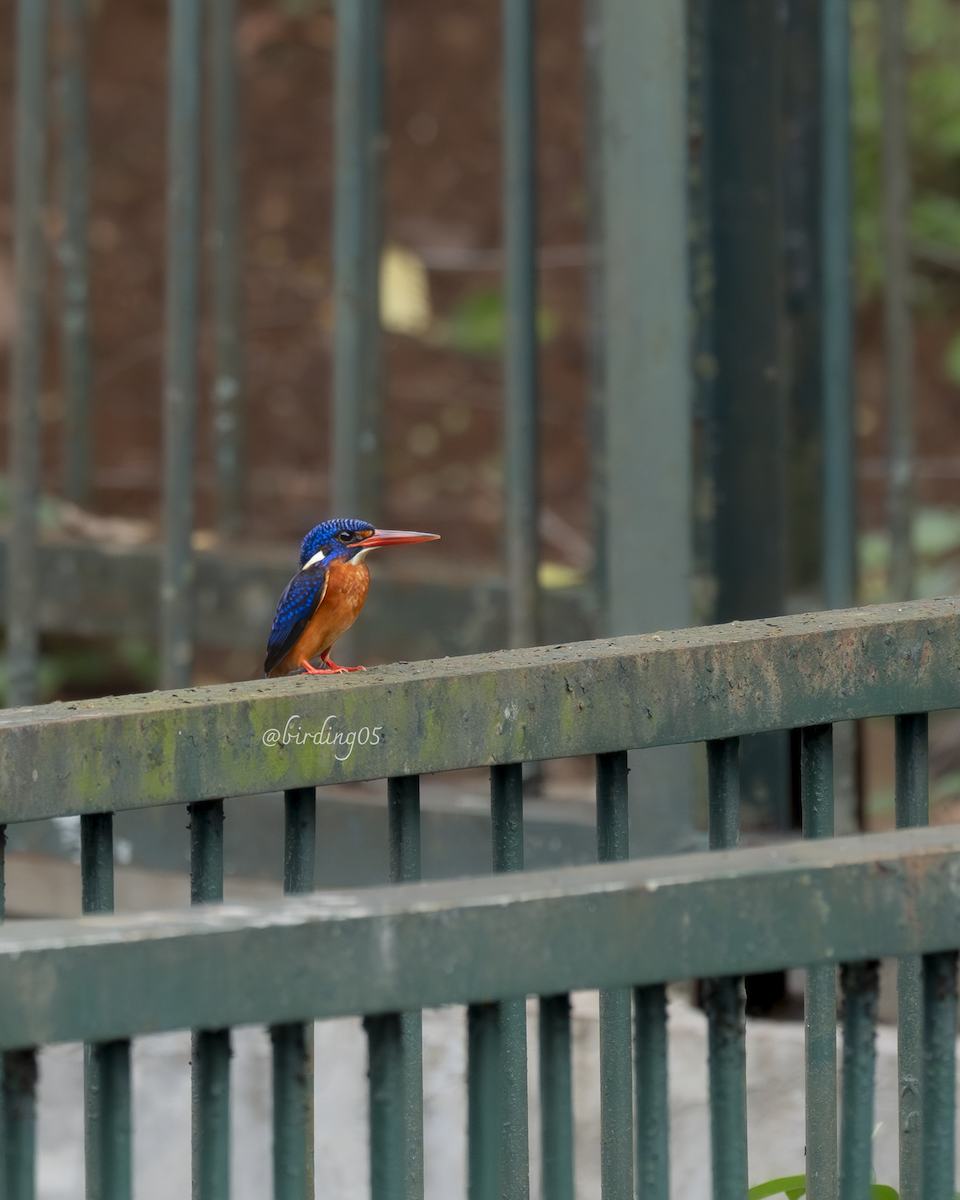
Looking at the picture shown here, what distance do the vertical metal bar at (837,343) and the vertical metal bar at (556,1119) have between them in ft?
4.95

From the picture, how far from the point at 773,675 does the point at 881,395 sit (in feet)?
16.2

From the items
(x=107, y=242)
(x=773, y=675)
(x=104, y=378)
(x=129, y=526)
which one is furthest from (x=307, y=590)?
(x=107, y=242)

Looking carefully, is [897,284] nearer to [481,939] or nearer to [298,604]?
[298,604]

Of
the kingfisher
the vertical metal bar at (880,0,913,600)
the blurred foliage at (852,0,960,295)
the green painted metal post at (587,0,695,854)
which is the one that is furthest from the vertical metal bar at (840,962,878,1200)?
the blurred foliage at (852,0,960,295)

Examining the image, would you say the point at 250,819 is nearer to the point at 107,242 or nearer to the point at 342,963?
the point at 342,963

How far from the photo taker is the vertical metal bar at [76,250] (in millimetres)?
3264

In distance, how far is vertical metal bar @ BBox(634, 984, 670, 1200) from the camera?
4.17 feet

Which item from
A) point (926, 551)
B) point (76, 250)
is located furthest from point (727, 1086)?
point (926, 551)

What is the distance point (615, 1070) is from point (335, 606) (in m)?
0.66

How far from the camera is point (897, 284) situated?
2990mm

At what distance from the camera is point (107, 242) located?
6.23 m

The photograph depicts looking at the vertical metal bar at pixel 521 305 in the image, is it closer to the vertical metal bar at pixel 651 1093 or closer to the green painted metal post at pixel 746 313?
the green painted metal post at pixel 746 313

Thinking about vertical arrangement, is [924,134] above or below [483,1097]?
above

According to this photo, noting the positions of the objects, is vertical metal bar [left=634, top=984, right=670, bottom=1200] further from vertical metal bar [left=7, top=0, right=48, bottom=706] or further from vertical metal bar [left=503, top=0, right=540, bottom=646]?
vertical metal bar [left=7, top=0, right=48, bottom=706]
